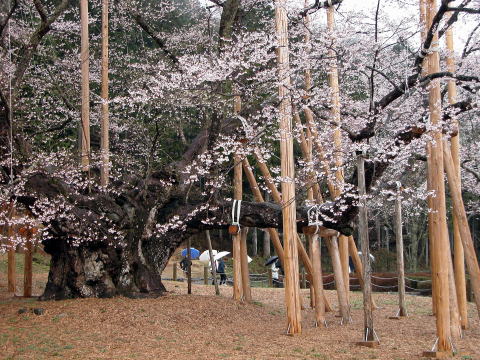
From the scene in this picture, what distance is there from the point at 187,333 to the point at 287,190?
272cm

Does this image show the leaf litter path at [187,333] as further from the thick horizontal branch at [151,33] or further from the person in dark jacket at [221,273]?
the person in dark jacket at [221,273]

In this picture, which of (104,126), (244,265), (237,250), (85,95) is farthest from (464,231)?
(85,95)

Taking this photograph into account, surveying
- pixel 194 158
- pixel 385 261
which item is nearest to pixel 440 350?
pixel 194 158

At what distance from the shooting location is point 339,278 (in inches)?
368

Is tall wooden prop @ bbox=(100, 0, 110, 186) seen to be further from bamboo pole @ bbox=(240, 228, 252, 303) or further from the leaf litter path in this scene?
bamboo pole @ bbox=(240, 228, 252, 303)

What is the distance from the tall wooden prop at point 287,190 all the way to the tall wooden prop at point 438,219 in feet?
6.69

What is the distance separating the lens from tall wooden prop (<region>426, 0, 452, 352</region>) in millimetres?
6484

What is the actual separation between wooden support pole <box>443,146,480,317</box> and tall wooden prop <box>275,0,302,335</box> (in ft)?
7.23

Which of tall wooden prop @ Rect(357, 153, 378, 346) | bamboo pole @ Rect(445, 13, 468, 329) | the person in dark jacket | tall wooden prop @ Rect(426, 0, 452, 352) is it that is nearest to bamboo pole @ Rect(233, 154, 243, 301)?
tall wooden prop @ Rect(357, 153, 378, 346)

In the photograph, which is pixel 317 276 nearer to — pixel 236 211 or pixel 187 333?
pixel 236 211

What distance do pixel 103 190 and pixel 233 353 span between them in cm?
482

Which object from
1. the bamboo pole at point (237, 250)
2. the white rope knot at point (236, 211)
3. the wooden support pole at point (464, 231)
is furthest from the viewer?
the bamboo pole at point (237, 250)

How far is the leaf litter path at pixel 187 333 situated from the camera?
7.25 metres

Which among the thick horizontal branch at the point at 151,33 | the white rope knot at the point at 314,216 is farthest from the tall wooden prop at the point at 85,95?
the white rope knot at the point at 314,216
